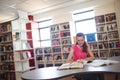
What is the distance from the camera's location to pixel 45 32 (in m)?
7.03

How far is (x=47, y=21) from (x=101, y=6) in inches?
106

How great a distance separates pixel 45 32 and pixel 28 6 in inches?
64.0

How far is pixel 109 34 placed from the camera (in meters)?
5.26

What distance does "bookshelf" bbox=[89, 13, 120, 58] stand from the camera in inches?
202

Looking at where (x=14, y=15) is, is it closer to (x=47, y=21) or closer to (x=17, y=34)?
(x=17, y=34)

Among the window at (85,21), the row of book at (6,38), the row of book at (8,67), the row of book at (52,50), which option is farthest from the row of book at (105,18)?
the row of book at (8,67)

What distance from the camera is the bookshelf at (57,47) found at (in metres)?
6.07

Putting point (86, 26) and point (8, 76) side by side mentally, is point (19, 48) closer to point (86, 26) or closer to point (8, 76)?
point (8, 76)

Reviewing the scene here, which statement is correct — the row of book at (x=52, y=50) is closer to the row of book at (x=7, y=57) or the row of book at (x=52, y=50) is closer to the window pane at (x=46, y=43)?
the window pane at (x=46, y=43)

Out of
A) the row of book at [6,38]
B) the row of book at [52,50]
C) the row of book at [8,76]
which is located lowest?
the row of book at [8,76]

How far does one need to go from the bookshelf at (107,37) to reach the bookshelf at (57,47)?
1227mm

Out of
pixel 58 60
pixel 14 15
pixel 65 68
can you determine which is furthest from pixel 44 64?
pixel 65 68

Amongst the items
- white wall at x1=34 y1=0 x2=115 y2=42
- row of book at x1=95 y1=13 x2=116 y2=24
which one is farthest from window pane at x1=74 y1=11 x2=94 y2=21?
row of book at x1=95 y1=13 x2=116 y2=24

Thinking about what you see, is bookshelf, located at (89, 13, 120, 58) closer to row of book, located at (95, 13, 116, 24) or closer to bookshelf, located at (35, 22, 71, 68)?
row of book, located at (95, 13, 116, 24)
